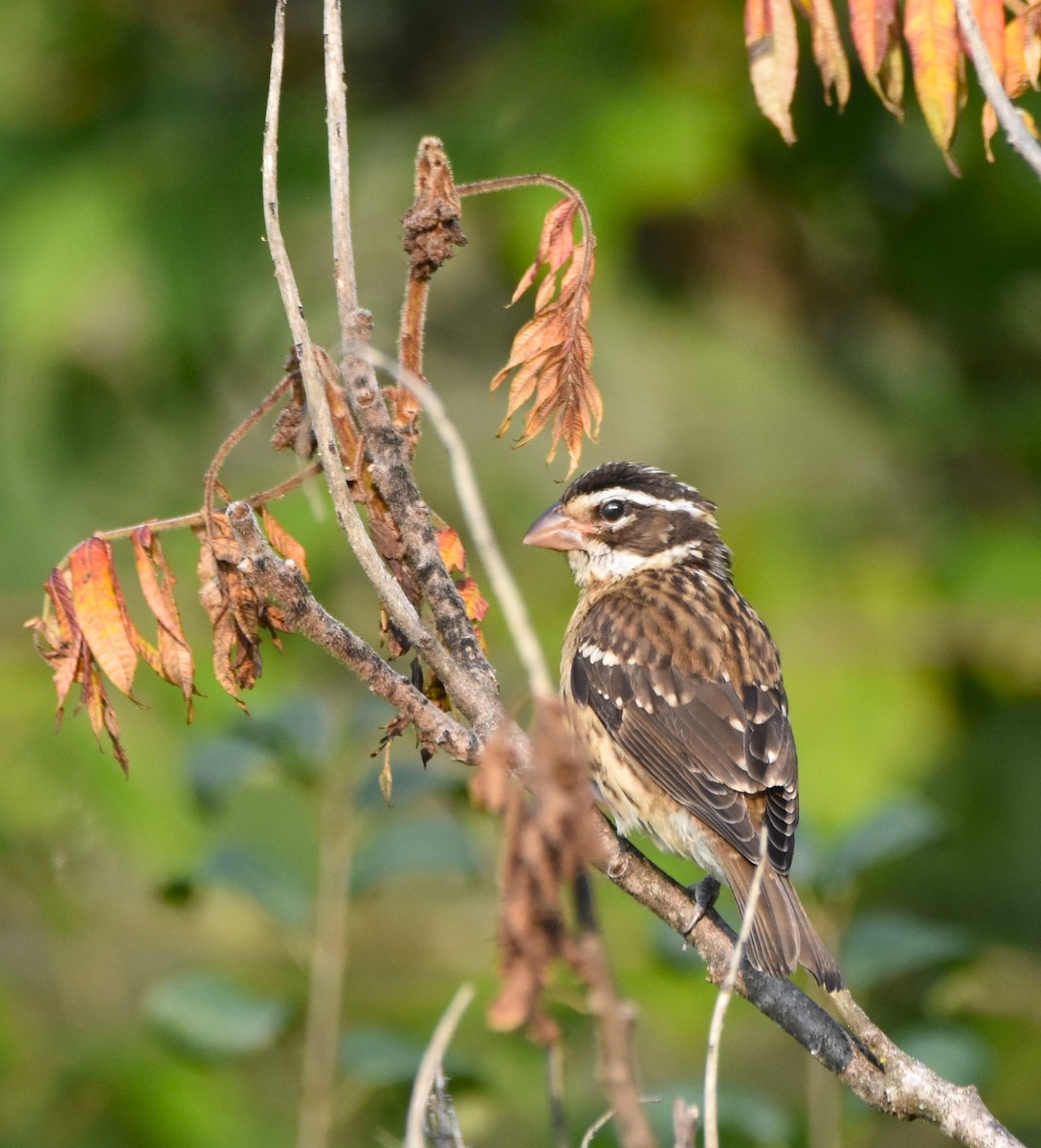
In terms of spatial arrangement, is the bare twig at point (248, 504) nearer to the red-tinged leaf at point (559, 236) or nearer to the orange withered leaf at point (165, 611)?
the orange withered leaf at point (165, 611)

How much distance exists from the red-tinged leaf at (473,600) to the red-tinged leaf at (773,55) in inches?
43.9

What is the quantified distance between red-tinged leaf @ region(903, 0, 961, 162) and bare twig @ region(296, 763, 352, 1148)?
8.32 ft

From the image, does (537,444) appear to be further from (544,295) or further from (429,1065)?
(429,1065)

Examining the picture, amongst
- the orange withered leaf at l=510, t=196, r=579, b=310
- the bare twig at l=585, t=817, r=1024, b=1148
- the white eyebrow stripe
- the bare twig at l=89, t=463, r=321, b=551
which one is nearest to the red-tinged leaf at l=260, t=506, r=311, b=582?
the bare twig at l=89, t=463, r=321, b=551

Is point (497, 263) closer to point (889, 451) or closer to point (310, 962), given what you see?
point (889, 451)

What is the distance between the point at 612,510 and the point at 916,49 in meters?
2.34

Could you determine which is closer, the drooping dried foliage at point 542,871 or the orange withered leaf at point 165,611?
the drooping dried foliage at point 542,871

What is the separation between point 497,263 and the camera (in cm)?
770

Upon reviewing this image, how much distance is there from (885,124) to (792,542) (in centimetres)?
193

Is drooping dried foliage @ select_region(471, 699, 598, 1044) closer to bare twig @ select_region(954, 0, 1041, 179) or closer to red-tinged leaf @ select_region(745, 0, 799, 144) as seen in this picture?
bare twig @ select_region(954, 0, 1041, 179)

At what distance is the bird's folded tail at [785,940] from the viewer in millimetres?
3814

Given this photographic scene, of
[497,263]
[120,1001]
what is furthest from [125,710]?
[497,263]

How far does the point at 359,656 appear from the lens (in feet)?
9.50

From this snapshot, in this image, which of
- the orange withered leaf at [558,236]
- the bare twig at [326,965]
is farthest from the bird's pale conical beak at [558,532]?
the orange withered leaf at [558,236]
